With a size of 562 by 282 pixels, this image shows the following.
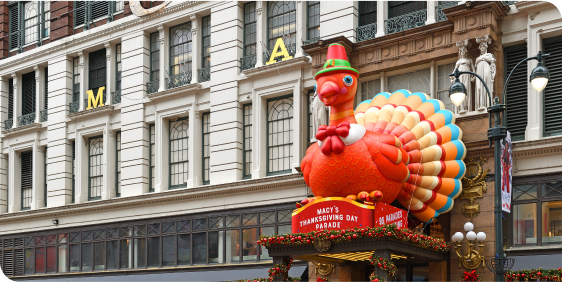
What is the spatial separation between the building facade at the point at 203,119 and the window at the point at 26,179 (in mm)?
96

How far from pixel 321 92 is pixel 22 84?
906 inches

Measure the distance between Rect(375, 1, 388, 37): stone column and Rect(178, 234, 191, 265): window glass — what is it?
35.9 ft

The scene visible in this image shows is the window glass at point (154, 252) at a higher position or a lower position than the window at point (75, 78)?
lower

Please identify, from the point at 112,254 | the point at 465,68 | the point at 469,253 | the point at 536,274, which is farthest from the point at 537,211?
the point at 112,254

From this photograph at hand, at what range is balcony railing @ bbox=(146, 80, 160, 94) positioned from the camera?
1201 inches

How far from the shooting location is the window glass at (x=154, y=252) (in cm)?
2897

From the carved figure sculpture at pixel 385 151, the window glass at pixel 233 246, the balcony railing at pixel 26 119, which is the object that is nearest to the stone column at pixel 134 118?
the window glass at pixel 233 246

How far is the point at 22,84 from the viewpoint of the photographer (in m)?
36.6

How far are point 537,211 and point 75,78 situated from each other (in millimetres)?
22686

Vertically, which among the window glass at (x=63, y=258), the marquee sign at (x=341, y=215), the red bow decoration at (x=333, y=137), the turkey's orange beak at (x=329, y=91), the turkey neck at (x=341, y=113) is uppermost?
the turkey's orange beak at (x=329, y=91)

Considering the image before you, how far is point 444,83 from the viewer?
22.7m

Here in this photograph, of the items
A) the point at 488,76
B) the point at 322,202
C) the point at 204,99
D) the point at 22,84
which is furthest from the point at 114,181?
the point at 488,76

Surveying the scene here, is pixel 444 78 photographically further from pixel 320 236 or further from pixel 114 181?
pixel 114 181

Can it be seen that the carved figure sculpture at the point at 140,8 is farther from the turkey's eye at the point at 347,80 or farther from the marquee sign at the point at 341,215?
the marquee sign at the point at 341,215
